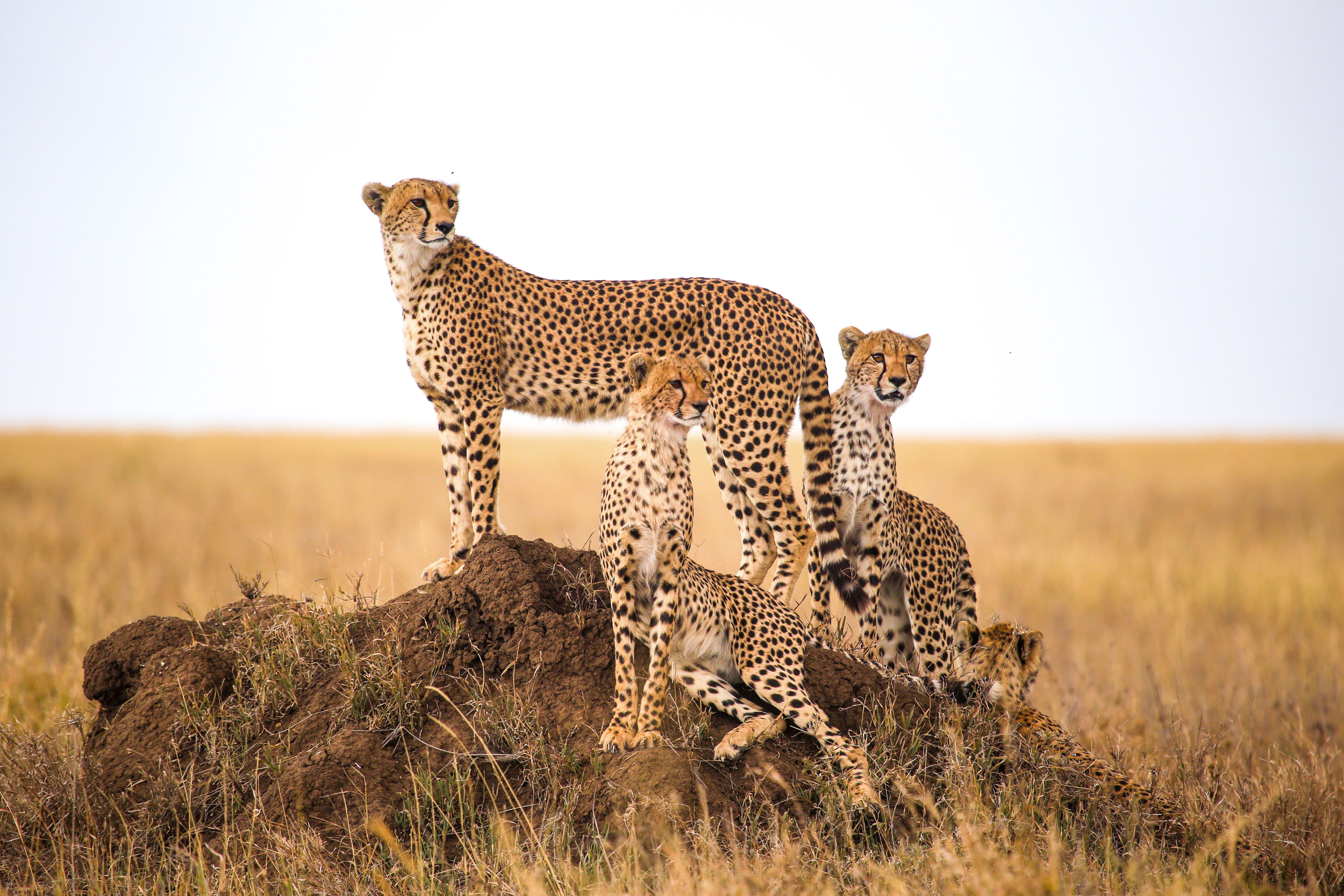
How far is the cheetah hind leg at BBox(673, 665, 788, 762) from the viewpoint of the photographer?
3812mm

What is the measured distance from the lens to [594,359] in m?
5.41

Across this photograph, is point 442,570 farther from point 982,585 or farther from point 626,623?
point 982,585

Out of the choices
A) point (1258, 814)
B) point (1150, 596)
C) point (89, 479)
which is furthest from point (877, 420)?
point (89, 479)

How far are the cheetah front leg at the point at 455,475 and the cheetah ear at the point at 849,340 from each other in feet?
6.26

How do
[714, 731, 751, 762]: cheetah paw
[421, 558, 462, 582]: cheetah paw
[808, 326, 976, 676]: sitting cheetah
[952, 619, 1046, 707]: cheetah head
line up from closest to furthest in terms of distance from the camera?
[714, 731, 751, 762]: cheetah paw < [952, 619, 1046, 707]: cheetah head < [421, 558, 462, 582]: cheetah paw < [808, 326, 976, 676]: sitting cheetah

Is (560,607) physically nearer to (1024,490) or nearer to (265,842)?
(265,842)

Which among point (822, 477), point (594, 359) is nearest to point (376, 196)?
point (594, 359)

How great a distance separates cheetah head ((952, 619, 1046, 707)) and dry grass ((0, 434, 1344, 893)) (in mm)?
660

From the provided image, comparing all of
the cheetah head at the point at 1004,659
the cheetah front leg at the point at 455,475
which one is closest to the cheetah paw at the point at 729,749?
the cheetah head at the point at 1004,659

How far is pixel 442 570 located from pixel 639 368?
1.47 m

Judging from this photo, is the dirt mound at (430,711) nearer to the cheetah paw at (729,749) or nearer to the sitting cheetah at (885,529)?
the cheetah paw at (729,749)

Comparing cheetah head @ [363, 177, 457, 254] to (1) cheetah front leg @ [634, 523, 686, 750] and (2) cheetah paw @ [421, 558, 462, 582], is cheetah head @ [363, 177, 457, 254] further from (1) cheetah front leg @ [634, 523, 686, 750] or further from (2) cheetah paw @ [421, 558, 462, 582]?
(1) cheetah front leg @ [634, 523, 686, 750]

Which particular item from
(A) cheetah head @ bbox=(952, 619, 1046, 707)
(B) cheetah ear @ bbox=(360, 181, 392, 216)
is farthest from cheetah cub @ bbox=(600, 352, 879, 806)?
(B) cheetah ear @ bbox=(360, 181, 392, 216)

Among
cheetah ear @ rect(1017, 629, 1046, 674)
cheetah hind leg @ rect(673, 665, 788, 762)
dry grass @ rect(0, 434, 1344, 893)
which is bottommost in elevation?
dry grass @ rect(0, 434, 1344, 893)
